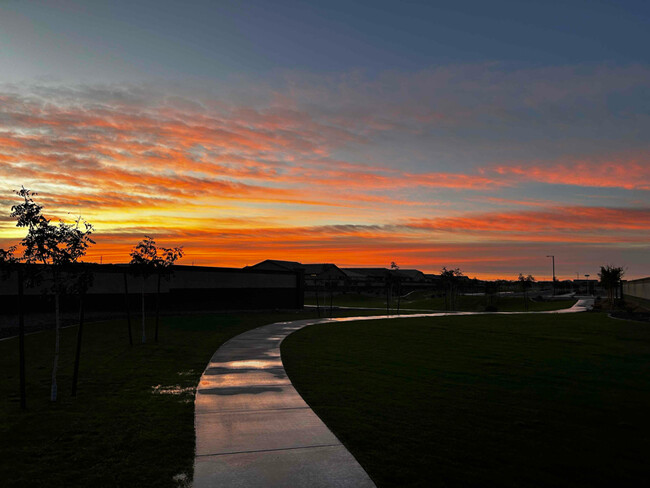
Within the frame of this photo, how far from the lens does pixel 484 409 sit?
1078 cm

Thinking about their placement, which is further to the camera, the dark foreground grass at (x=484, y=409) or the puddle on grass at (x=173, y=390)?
the puddle on grass at (x=173, y=390)

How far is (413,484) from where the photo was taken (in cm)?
670

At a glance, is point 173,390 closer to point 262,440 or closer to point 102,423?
point 102,423

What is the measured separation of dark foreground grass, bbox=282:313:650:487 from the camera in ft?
24.1

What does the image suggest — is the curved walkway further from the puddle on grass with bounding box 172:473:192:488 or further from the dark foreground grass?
the dark foreground grass

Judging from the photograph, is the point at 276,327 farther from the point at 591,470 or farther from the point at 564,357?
the point at 591,470

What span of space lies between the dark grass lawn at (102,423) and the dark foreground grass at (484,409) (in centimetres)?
277

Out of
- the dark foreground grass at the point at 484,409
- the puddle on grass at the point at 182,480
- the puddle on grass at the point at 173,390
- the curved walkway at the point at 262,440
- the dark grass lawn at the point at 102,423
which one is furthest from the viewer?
the puddle on grass at the point at 173,390

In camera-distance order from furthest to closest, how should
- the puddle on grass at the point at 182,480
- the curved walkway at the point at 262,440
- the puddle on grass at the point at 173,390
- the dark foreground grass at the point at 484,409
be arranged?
the puddle on grass at the point at 173,390 → the dark foreground grass at the point at 484,409 → the curved walkway at the point at 262,440 → the puddle on grass at the point at 182,480

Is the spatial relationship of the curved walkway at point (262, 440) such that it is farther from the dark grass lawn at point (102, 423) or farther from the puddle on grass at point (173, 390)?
the dark grass lawn at point (102, 423)

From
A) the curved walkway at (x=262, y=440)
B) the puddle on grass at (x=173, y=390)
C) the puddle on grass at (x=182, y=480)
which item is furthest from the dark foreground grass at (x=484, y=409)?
the puddle on grass at (x=173, y=390)

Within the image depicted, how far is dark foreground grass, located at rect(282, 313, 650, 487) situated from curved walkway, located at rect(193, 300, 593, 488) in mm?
390

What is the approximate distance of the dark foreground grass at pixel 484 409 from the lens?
736 cm

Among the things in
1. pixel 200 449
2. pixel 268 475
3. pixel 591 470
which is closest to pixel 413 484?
pixel 268 475
